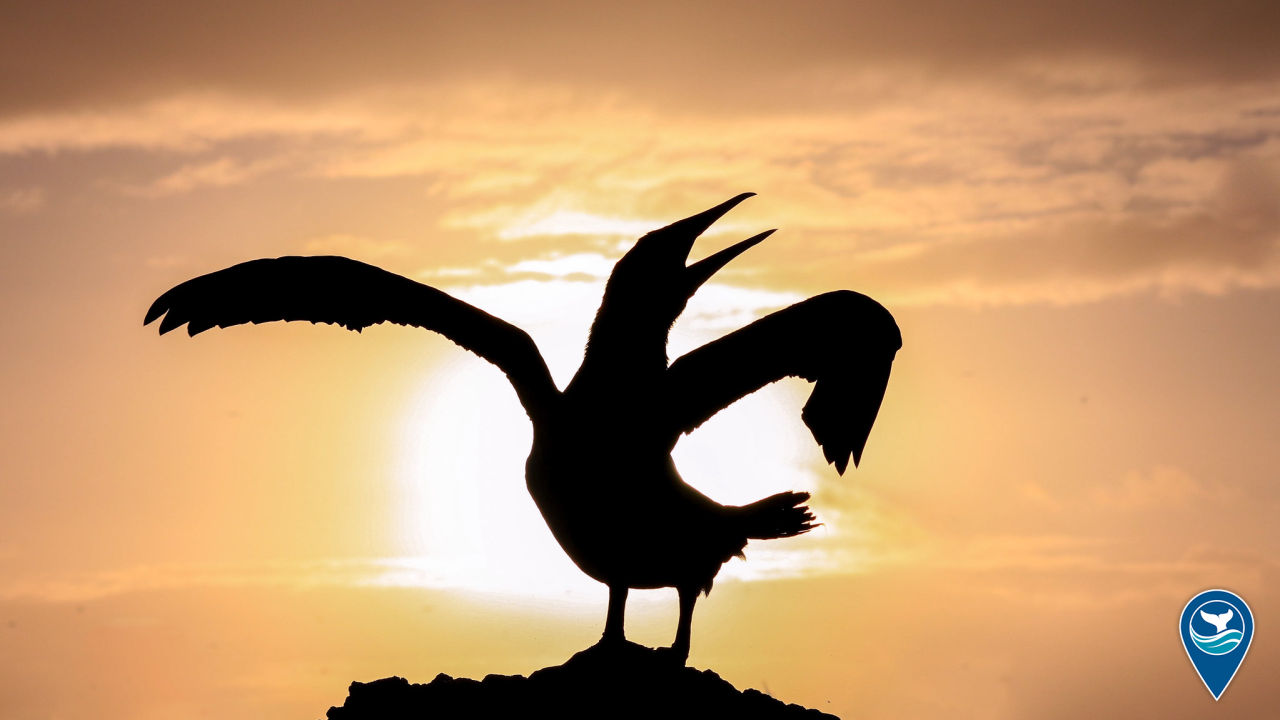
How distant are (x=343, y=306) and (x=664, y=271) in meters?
2.05

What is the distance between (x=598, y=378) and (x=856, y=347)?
1740 mm

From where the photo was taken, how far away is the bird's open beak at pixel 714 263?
8.53 m

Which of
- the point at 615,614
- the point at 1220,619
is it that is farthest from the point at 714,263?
the point at 1220,619

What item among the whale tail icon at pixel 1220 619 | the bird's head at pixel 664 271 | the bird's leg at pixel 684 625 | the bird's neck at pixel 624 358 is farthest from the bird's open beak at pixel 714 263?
the whale tail icon at pixel 1220 619

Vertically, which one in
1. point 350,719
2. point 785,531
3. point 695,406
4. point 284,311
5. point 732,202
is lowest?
point 350,719

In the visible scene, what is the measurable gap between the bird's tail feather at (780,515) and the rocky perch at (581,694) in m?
1.01

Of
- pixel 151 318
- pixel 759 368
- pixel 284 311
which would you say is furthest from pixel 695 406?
pixel 151 318

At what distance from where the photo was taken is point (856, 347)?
8.89 m

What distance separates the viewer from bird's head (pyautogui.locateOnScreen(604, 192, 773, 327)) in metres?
8.41

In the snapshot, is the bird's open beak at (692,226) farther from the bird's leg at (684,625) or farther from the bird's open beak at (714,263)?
the bird's leg at (684,625)

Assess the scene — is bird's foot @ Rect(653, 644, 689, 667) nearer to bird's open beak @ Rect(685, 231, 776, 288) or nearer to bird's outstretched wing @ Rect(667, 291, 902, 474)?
bird's outstretched wing @ Rect(667, 291, 902, 474)

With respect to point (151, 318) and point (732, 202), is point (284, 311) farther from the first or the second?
point (732, 202)

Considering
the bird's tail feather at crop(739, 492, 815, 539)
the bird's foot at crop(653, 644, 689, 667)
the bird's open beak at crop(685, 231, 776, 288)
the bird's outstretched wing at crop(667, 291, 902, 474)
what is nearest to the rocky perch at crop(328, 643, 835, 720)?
the bird's foot at crop(653, 644, 689, 667)

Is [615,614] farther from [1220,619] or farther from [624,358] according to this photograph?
[1220,619]
